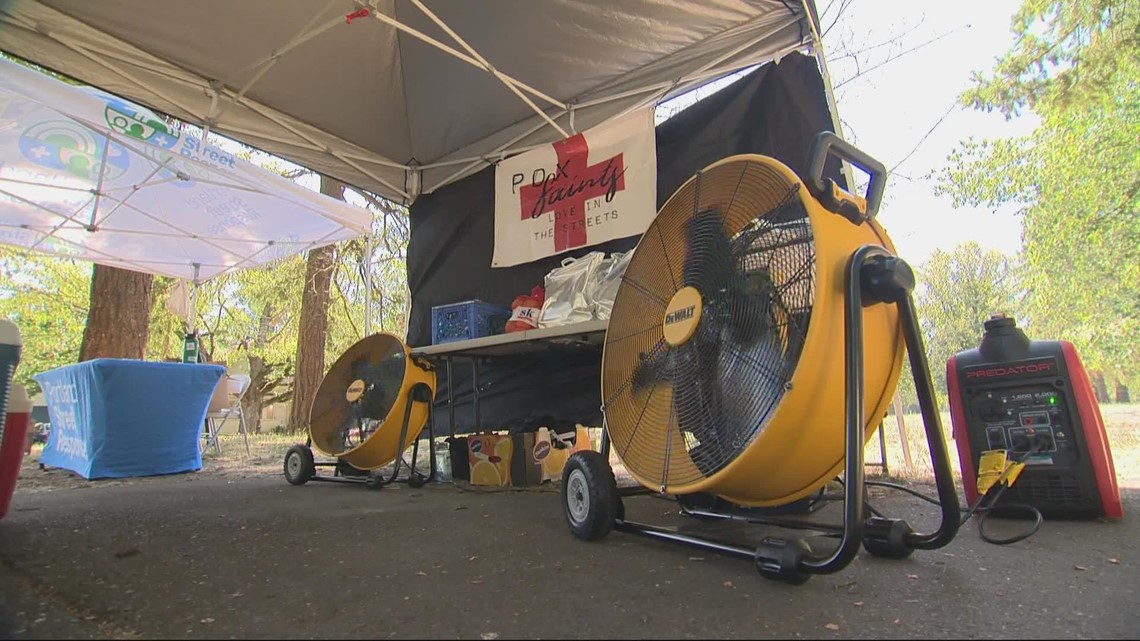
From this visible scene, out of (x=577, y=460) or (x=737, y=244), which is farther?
(x=577, y=460)

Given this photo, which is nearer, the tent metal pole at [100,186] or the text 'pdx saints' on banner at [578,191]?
the text 'pdx saints' on banner at [578,191]

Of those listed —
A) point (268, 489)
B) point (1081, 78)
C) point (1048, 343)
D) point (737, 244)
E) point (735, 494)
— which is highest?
point (1081, 78)

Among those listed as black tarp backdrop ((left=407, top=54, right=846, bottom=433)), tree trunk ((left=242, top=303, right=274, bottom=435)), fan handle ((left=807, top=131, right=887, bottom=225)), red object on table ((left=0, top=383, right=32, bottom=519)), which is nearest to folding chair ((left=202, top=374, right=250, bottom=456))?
black tarp backdrop ((left=407, top=54, right=846, bottom=433))

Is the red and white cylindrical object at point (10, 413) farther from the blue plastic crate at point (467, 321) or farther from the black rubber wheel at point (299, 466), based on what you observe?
the blue plastic crate at point (467, 321)

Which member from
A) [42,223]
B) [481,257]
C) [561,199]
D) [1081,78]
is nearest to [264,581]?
[561,199]

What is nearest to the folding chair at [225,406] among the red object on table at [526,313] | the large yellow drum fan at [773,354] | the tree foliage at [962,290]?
the red object on table at [526,313]

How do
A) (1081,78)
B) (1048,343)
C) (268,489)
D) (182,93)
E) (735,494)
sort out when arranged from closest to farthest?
(735,494) < (1048,343) < (268,489) < (182,93) < (1081,78)

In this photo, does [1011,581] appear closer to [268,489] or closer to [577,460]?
[577,460]

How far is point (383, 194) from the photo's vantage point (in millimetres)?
4457

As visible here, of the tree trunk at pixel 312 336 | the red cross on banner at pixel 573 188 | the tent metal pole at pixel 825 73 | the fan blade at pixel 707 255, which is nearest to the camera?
the fan blade at pixel 707 255

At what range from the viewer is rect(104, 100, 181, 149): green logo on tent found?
9.12 feet

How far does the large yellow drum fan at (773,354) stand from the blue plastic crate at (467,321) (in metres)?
1.85

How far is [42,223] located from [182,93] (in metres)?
2.76

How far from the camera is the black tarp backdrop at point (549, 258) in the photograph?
8.76 ft
